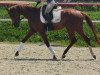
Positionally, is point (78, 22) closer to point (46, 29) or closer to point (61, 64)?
point (46, 29)

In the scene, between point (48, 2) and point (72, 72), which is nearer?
point (72, 72)

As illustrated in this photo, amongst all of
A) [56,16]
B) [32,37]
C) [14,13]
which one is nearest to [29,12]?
[14,13]

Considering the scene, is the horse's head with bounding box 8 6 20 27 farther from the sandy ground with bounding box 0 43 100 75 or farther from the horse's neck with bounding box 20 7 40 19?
the sandy ground with bounding box 0 43 100 75

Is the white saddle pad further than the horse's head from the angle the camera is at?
Yes

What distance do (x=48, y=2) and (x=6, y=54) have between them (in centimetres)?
265

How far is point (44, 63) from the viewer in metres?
15.8

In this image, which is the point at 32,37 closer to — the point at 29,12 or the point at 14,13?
the point at 29,12

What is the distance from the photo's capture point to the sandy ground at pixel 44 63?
13.9 m

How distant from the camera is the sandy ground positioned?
547 inches

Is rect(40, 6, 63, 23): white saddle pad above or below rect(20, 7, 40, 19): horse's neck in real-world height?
below

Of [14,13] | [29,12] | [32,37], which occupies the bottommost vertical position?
[32,37]

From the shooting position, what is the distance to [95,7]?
33.9 meters

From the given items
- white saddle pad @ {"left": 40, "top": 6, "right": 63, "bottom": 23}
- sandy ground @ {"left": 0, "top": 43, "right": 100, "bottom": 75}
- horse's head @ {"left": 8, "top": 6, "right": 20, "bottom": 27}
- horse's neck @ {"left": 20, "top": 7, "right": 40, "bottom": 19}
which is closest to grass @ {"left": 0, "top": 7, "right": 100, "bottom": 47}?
sandy ground @ {"left": 0, "top": 43, "right": 100, "bottom": 75}

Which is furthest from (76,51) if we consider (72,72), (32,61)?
(72,72)
